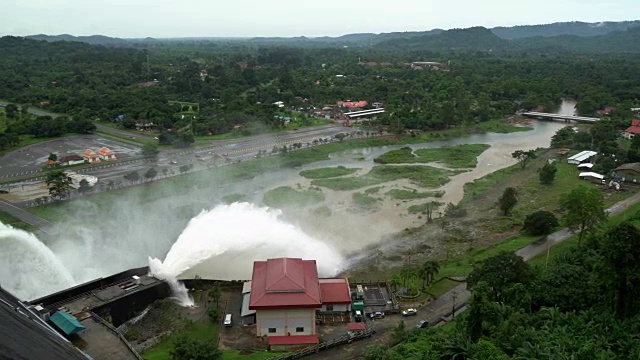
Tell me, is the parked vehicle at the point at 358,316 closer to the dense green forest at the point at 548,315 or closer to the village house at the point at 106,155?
the dense green forest at the point at 548,315

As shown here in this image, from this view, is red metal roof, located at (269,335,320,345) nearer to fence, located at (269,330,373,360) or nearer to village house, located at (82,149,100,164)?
fence, located at (269,330,373,360)

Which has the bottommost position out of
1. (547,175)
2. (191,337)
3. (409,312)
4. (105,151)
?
(547,175)

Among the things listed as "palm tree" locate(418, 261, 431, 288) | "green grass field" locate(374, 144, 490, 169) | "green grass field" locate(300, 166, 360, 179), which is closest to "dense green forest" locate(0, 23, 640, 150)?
"green grass field" locate(374, 144, 490, 169)

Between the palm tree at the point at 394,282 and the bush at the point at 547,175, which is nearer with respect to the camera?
the palm tree at the point at 394,282

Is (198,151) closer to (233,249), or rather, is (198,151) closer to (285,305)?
(233,249)

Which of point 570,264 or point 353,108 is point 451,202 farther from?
point 353,108

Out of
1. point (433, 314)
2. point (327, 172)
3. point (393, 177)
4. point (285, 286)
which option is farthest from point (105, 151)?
point (433, 314)

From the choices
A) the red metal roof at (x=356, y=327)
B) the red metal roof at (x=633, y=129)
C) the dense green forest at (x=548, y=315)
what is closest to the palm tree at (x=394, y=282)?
the red metal roof at (x=356, y=327)
